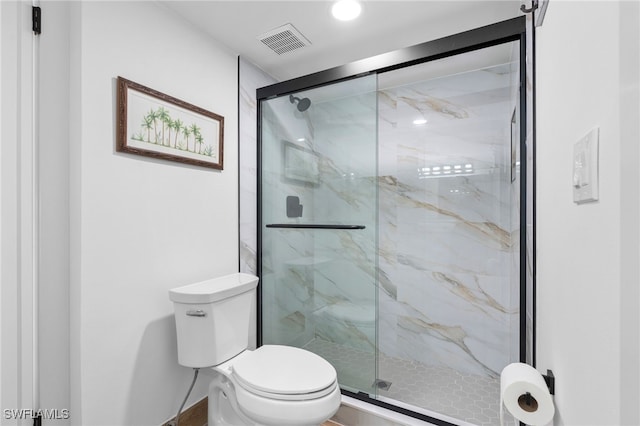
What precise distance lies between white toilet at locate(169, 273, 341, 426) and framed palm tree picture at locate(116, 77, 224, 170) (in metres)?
0.72

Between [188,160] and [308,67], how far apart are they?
1174 mm

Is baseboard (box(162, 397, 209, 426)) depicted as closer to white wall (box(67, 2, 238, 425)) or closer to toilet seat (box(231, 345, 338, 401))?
white wall (box(67, 2, 238, 425))

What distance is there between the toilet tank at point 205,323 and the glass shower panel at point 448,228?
1.07 m

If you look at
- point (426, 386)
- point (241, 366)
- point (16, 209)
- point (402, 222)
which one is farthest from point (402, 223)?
point (16, 209)

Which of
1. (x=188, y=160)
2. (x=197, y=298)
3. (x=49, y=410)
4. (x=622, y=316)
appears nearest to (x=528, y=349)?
(x=622, y=316)

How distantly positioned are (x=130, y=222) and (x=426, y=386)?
6.75 feet

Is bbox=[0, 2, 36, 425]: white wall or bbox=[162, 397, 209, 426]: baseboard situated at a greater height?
bbox=[0, 2, 36, 425]: white wall

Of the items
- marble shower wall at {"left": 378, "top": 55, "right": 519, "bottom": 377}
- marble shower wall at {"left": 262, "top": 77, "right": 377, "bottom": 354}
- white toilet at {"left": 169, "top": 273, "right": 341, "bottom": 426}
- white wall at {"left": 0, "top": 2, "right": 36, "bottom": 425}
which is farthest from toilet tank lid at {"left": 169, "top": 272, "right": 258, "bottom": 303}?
marble shower wall at {"left": 378, "top": 55, "right": 519, "bottom": 377}

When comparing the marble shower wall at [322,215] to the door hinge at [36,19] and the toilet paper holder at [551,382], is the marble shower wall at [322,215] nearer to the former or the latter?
the toilet paper holder at [551,382]

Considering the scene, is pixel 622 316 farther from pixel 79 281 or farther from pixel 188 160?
pixel 188 160

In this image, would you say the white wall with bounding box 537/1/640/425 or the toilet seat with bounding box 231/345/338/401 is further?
the toilet seat with bounding box 231/345/338/401

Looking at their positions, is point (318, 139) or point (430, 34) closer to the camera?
point (430, 34)

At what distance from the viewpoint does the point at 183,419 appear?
1.72 meters

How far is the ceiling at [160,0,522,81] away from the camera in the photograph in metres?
1.63
